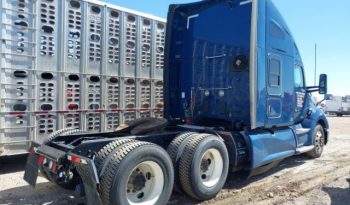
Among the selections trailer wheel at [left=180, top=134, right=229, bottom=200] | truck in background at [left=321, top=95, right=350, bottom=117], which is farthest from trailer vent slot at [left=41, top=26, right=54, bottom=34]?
truck in background at [left=321, top=95, right=350, bottom=117]

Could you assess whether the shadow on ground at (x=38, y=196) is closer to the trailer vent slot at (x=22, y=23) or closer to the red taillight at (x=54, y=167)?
the red taillight at (x=54, y=167)

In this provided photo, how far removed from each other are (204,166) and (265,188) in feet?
4.34

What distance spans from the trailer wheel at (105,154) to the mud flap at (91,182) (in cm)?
15

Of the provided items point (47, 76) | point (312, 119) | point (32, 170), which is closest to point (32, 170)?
point (32, 170)

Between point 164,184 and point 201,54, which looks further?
point 201,54

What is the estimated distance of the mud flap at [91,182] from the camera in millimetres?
4199

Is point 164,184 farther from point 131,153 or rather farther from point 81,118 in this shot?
point 81,118

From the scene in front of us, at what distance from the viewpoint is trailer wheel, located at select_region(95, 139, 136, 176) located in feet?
14.4

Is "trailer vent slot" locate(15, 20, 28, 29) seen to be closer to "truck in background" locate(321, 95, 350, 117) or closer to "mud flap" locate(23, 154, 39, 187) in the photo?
"mud flap" locate(23, 154, 39, 187)

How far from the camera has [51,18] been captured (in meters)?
7.38

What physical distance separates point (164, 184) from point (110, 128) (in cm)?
382

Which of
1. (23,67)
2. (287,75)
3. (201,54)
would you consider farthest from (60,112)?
(287,75)

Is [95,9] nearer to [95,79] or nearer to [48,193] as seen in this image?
[95,79]

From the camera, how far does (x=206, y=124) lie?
752cm
